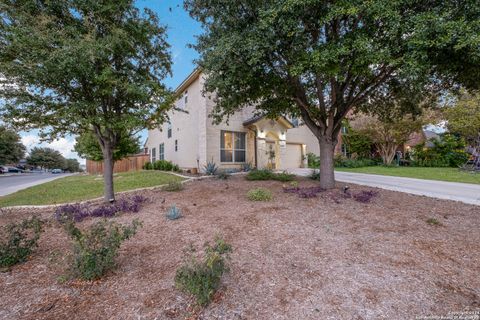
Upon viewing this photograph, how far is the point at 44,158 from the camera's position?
5878cm

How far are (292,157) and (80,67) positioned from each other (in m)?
15.3

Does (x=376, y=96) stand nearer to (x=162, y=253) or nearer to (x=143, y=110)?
(x=143, y=110)

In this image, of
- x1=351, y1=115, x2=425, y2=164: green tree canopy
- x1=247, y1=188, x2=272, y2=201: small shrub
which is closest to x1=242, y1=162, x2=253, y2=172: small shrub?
x1=247, y1=188, x2=272, y2=201: small shrub

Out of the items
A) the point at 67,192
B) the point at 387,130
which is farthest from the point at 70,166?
the point at 387,130

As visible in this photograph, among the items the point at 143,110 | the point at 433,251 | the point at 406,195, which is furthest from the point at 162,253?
the point at 406,195

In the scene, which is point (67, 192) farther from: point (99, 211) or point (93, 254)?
point (93, 254)

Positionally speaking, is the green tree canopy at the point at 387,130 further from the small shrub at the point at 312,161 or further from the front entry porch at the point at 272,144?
the front entry porch at the point at 272,144

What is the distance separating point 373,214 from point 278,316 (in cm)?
400

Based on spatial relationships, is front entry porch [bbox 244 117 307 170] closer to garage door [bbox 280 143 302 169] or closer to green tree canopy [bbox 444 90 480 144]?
garage door [bbox 280 143 302 169]

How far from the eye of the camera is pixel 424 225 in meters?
4.41

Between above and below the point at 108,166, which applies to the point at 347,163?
below

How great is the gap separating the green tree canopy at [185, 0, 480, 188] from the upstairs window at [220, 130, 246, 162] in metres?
6.25

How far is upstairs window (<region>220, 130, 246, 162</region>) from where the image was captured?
13.7m

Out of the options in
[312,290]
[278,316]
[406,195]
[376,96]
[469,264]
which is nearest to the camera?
[278,316]
